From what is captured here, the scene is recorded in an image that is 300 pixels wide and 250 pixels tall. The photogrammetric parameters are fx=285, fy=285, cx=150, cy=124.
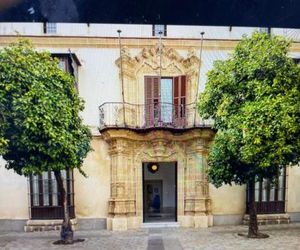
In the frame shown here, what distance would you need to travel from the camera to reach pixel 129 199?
12328 millimetres

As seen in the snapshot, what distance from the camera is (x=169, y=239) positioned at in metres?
10.6

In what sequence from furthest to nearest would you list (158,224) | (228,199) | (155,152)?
(228,199), (158,224), (155,152)

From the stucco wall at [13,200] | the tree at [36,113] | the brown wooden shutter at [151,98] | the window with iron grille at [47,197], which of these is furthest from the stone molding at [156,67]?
the stucco wall at [13,200]

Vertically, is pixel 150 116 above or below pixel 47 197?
above

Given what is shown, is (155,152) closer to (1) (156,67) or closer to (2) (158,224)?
(2) (158,224)

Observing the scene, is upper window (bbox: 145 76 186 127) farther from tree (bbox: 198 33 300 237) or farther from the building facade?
tree (bbox: 198 33 300 237)

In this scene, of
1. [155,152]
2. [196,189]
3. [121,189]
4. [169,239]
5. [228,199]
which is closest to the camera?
[169,239]

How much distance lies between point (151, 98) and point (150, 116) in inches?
32.6

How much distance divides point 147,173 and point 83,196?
19.0ft

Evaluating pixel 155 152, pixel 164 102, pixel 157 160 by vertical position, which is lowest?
pixel 157 160

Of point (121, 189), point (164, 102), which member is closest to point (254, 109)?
point (164, 102)

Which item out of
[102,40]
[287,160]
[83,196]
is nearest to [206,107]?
[287,160]

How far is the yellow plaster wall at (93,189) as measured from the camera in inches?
489

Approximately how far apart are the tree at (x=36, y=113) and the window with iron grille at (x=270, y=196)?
8450 mm
